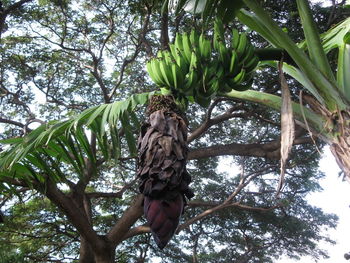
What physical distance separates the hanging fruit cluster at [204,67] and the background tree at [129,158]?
3.37 meters

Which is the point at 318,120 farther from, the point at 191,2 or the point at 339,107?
the point at 191,2

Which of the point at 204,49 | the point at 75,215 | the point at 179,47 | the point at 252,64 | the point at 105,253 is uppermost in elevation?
the point at 75,215

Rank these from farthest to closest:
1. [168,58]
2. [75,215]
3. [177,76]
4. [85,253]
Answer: [85,253], [75,215], [168,58], [177,76]

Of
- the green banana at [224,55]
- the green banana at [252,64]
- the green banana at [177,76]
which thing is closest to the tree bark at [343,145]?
the green banana at [252,64]

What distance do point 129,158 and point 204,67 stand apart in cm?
587

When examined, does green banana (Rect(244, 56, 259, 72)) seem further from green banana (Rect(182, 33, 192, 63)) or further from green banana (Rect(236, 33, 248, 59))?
green banana (Rect(182, 33, 192, 63))

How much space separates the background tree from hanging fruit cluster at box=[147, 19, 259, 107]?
337cm

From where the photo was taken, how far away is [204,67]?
5.37ft

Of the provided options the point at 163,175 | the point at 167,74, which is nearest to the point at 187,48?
the point at 167,74

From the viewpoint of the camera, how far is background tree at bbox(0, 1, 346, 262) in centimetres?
646

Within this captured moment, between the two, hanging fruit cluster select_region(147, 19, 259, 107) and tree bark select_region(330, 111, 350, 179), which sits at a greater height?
hanging fruit cluster select_region(147, 19, 259, 107)

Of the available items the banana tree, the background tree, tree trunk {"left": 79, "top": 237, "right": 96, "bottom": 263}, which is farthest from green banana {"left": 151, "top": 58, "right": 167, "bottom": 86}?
tree trunk {"left": 79, "top": 237, "right": 96, "bottom": 263}

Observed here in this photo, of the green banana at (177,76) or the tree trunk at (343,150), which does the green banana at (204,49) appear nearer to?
the green banana at (177,76)

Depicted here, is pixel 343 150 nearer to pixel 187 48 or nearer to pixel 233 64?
pixel 233 64
